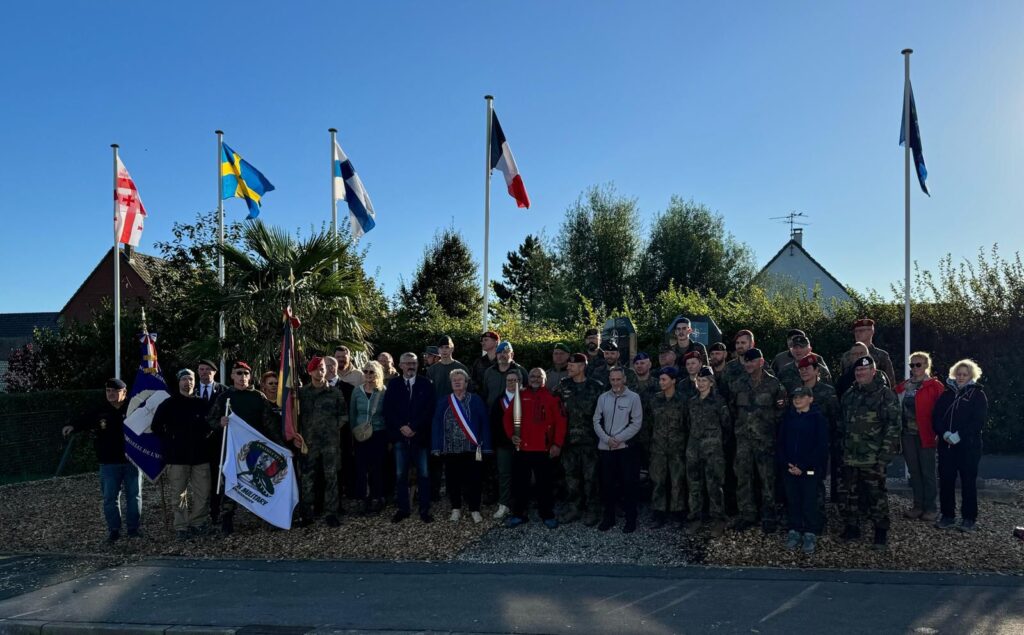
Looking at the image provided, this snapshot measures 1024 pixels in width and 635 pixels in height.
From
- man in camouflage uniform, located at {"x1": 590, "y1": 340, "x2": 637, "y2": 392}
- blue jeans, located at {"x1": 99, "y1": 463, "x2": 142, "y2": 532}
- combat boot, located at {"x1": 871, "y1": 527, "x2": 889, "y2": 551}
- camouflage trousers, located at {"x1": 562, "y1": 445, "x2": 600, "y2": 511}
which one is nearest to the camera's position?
combat boot, located at {"x1": 871, "y1": 527, "x2": 889, "y2": 551}

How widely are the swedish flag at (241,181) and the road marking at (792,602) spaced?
1183 centimetres

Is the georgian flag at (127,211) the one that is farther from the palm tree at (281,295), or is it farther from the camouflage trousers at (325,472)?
the camouflage trousers at (325,472)

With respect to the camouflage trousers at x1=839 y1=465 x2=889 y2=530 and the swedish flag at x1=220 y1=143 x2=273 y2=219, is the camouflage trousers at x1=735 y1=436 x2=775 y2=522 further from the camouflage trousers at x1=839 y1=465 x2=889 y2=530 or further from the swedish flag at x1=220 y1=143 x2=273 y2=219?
the swedish flag at x1=220 y1=143 x2=273 y2=219

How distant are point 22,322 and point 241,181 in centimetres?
5629

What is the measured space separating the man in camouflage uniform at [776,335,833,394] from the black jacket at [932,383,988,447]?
117 centimetres

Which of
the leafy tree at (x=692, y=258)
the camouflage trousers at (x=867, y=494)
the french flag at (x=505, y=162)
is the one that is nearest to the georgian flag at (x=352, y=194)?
the french flag at (x=505, y=162)

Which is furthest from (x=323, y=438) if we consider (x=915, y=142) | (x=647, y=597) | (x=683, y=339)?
(x=915, y=142)

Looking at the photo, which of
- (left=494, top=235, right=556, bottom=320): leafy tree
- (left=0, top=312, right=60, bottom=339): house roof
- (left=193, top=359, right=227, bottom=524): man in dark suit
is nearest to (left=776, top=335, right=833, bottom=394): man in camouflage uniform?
(left=193, top=359, right=227, bottom=524): man in dark suit

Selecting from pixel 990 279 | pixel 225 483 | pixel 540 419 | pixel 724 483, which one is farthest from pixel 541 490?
pixel 990 279

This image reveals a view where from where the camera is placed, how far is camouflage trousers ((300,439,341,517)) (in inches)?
336

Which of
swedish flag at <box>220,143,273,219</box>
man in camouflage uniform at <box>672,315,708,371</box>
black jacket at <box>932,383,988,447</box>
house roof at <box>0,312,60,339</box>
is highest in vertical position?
swedish flag at <box>220,143,273,219</box>

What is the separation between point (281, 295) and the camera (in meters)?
10.9

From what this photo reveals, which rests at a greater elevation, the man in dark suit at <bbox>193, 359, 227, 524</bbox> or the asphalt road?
the man in dark suit at <bbox>193, 359, 227, 524</bbox>

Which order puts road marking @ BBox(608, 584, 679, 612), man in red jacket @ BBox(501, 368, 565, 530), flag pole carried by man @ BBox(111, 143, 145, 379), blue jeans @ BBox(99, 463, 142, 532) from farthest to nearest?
flag pole carried by man @ BBox(111, 143, 145, 379)
blue jeans @ BBox(99, 463, 142, 532)
man in red jacket @ BBox(501, 368, 565, 530)
road marking @ BBox(608, 584, 679, 612)
